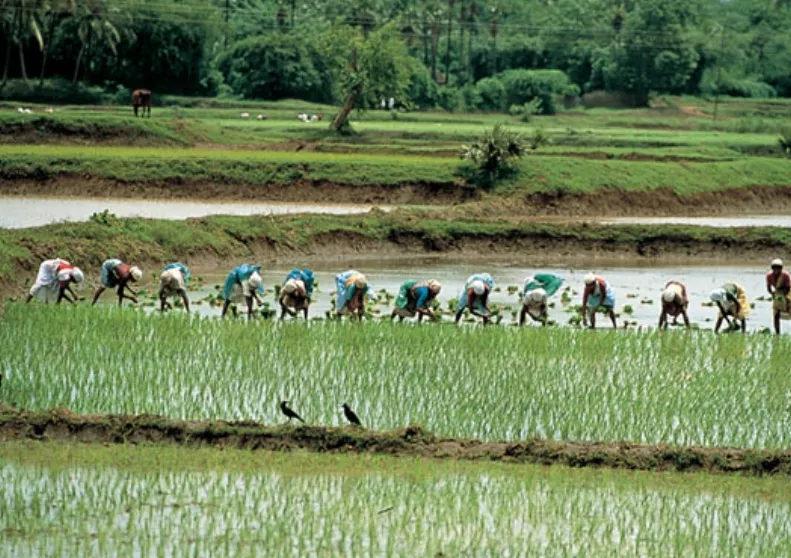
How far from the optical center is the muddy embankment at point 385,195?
3114cm

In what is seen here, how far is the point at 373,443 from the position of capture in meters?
10.8

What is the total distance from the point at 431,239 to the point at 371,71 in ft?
62.5

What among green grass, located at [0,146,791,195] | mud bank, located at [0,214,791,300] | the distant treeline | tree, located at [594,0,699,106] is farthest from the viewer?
tree, located at [594,0,699,106]

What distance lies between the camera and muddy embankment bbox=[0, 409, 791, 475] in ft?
34.7

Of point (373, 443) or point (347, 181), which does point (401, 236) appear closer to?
point (347, 181)

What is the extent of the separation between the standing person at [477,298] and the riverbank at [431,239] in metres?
7.19

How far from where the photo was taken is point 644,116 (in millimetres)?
67250

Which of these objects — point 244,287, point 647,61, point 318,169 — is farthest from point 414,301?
point 647,61

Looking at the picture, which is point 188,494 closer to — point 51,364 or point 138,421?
point 138,421

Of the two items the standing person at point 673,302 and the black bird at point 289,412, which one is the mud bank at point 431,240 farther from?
the black bird at point 289,412

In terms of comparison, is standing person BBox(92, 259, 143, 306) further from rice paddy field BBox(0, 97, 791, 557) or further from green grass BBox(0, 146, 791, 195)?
green grass BBox(0, 146, 791, 195)

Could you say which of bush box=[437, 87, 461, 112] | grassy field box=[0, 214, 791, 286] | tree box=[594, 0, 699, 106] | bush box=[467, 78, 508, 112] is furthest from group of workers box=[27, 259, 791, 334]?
tree box=[594, 0, 699, 106]

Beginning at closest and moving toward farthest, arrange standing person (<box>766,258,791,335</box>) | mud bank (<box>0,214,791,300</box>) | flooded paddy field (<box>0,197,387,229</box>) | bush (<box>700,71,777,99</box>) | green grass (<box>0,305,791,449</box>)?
green grass (<box>0,305,791,449</box>) → standing person (<box>766,258,791,335</box>) → mud bank (<box>0,214,791,300</box>) → flooded paddy field (<box>0,197,387,229</box>) → bush (<box>700,71,777,99</box>)

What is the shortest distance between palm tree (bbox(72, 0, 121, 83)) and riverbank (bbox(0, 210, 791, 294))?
29769 millimetres
